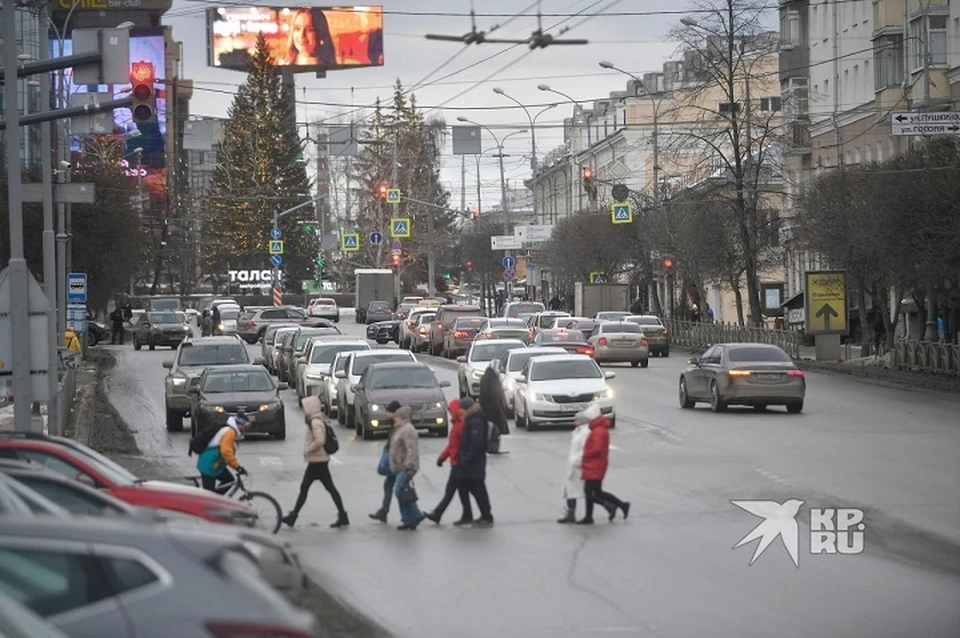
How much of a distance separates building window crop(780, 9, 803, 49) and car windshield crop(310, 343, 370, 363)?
40.2 m

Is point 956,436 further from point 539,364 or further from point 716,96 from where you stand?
point 716,96

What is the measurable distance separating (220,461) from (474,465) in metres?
3.00

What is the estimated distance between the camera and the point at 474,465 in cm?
2055

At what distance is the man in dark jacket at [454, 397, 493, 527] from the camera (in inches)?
809

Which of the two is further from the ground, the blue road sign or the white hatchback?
the blue road sign

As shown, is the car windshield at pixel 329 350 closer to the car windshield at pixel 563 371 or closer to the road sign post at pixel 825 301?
the car windshield at pixel 563 371

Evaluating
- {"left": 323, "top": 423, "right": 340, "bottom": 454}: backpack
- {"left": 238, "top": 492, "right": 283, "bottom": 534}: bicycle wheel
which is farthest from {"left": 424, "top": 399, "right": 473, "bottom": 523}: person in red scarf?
{"left": 238, "top": 492, "right": 283, "bottom": 534}: bicycle wheel

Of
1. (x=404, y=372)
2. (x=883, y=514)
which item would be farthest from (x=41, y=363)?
(x=404, y=372)

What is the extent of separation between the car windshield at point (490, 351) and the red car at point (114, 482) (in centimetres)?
2529

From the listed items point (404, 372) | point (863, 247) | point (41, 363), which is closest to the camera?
point (41, 363)

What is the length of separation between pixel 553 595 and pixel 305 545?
4.84m

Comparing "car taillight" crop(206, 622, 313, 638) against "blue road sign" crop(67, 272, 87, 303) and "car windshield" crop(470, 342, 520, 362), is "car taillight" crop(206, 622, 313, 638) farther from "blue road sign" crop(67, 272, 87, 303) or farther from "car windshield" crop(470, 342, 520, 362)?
"blue road sign" crop(67, 272, 87, 303)

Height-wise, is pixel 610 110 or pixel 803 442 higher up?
pixel 610 110

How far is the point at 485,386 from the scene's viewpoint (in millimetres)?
27797
